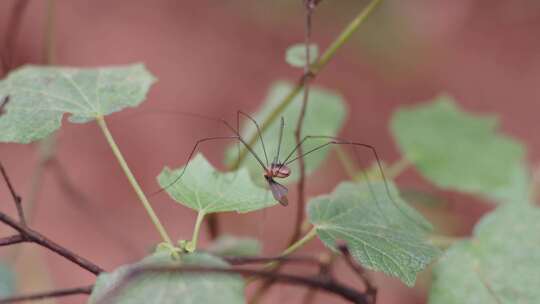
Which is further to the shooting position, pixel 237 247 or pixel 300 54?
pixel 237 247

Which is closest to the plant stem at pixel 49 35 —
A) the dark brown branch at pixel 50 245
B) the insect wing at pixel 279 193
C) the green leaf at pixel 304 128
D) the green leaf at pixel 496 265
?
the green leaf at pixel 304 128

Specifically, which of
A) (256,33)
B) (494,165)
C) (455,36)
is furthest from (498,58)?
(494,165)

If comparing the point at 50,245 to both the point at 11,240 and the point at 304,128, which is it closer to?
the point at 11,240

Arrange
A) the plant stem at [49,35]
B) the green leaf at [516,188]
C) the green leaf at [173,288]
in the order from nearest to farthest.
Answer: the green leaf at [173,288] < the plant stem at [49,35] < the green leaf at [516,188]

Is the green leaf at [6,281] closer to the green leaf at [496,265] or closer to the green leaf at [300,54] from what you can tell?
the green leaf at [300,54]

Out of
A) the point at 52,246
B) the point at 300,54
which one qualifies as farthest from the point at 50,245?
the point at 300,54
